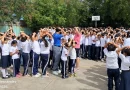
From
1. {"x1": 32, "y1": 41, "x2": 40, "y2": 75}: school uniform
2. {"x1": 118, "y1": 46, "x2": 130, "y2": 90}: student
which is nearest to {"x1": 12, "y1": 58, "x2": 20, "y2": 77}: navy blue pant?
{"x1": 32, "y1": 41, "x2": 40, "y2": 75}: school uniform

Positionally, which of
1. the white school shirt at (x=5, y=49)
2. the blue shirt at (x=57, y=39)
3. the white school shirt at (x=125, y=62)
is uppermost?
the blue shirt at (x=57, y=39)

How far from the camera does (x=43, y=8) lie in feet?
79.1

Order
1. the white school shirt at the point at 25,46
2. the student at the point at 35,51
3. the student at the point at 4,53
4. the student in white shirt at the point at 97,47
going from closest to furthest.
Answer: the student at the point at 4,53, the student at the point at 35,51, the white school shirt at the point at 25,46, the student in white shirt at the point at 97,47

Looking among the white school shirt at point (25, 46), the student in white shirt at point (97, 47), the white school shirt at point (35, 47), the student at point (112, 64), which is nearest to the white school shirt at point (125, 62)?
the student at point (112, 64)

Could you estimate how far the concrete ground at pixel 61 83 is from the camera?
27.3ft

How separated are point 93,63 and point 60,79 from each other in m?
3.65

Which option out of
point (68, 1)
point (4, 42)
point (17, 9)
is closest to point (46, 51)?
point (4, 42)

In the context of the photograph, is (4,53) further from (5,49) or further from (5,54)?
(5,49)

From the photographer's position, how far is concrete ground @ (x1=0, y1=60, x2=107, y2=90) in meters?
8.34

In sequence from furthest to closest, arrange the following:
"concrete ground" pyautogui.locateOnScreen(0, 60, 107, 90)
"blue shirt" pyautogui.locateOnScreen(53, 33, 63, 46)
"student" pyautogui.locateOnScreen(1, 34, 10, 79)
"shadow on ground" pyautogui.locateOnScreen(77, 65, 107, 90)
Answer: "blue shirt" pyautogui.locateOnScreen(53, 33, 63, 46) < "student" pyautogui.locateOnScreen(1, 34, 10, 79) < "shadow on ground" pyautogui.locateOnScreen(77, 65, 107, 90) < "concrete ground" pyautogui.locateOnScreen(0, 60, 107, 90)

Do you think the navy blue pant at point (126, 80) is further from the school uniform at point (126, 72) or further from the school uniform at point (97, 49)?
the school uniform at point (97, 49)

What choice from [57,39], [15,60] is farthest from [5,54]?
[57,39]

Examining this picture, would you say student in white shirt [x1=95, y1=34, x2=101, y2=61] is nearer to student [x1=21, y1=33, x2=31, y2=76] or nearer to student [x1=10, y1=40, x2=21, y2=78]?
student [x1=21, y1=33, x2=31, y2=76]

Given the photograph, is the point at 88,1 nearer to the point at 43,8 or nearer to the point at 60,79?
the point at 43,8
